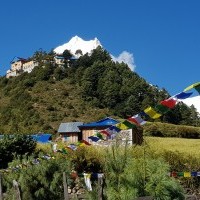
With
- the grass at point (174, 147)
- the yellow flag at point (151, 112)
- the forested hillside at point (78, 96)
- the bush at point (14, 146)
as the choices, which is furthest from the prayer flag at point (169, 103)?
the forested hillside at point (78, 96)

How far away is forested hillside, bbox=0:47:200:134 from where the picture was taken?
287 feet

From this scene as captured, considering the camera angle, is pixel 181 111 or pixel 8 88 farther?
pixel 8 88

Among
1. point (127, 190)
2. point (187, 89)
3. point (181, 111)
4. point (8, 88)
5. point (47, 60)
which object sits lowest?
point (127, 190)

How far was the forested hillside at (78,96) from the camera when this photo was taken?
8762 cm

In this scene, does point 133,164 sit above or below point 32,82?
below

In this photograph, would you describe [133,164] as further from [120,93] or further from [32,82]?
[32,82]

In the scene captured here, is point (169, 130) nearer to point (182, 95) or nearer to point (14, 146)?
point (14, 146)

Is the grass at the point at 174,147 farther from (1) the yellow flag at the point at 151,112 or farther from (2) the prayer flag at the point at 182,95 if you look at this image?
(2) the prayer flag at the point at 182,95

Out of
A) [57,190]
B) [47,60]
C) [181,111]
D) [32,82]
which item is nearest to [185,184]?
[57,190]

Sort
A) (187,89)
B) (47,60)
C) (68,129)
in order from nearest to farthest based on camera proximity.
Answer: (187,89) < (68,129) < (47,60)

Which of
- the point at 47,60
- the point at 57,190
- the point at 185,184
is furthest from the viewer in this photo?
the point at 47,60

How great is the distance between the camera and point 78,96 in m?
99.9

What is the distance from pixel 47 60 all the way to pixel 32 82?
23053mm

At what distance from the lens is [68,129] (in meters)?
42.6
